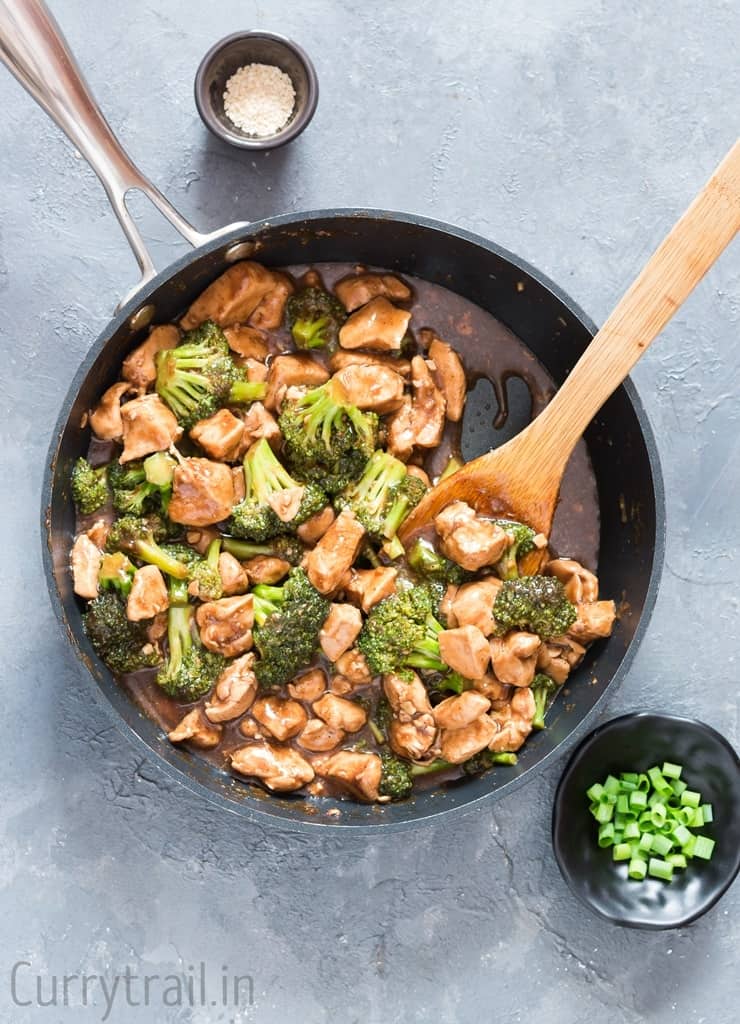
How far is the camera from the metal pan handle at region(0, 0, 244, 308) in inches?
A: 137

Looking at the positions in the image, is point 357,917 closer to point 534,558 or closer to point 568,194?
point 534,558

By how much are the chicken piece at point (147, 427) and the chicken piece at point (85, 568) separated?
0.34 metres

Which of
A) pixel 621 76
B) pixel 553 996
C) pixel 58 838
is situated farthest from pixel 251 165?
pixel 553 996

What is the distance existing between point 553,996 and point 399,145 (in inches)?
132

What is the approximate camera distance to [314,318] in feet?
13.4

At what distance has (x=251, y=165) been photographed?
4.20 metres

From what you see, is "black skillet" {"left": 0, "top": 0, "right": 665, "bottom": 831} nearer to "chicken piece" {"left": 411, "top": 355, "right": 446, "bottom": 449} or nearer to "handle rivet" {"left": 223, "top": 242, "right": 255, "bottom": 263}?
"handle rivet" {"left": 223, "top": 242, "right": 255, "bottom": 263}

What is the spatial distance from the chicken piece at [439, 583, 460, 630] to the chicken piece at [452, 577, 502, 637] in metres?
0.01

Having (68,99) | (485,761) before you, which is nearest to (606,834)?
(485,761)

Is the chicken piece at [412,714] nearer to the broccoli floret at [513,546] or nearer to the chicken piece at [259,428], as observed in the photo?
the broccoli floret at [513,546]

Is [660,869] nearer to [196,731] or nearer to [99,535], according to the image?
[196,731]

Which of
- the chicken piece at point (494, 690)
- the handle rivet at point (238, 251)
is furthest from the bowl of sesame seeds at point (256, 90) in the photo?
the chicken piece at point (494, 690)

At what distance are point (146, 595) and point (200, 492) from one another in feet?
1.31

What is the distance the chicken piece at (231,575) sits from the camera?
3834 mm
